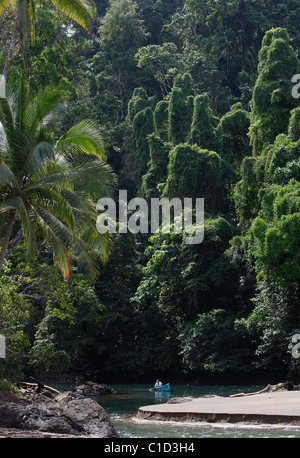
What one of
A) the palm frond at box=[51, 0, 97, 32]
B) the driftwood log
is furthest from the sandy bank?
the palm frond at box=[51, 0, 97, 32]

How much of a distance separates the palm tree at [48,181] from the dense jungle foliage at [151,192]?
34mm

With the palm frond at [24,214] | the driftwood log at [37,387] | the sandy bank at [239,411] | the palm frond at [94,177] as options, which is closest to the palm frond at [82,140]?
the palm frond at [94,177]

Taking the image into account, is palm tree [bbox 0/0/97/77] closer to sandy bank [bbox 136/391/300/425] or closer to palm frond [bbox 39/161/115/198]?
palm frond [bbox 39/161/115/198]

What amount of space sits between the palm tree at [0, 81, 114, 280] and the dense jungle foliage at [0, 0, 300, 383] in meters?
0.03

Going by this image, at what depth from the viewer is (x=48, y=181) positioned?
1256cm

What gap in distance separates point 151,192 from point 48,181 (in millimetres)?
21301

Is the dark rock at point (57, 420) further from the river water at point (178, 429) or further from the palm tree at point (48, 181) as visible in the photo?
the palm tree at point (48, 181)

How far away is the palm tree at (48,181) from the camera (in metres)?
12.5

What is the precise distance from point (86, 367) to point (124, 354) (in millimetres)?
2075

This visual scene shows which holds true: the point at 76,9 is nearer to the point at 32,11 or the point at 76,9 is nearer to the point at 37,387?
the point at 32,11

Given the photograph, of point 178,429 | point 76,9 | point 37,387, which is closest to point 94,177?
point 178,429

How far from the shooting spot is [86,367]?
95.5 ft

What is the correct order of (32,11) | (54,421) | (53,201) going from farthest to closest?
1. (32,11)
2. (53,201)
3. (54,421)

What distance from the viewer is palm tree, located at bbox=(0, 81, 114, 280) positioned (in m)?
12.5
